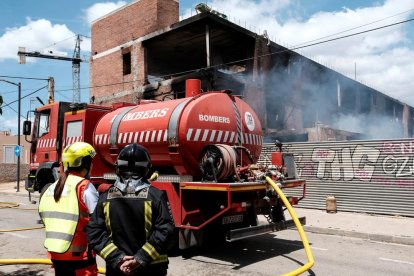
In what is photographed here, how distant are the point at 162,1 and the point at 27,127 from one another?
18.6m

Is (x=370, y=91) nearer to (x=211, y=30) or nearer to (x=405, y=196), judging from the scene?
(x=211, y=30)

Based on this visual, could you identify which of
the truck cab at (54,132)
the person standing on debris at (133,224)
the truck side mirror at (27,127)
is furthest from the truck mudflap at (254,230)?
the truck side mirror at (27,127)

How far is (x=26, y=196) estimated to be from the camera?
70.3 feet

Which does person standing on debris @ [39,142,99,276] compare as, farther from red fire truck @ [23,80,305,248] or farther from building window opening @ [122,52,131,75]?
building window opening @ [122,52,131,75]

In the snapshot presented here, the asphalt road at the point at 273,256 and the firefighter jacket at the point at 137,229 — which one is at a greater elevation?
the firefighter jacket at the point at 137,229

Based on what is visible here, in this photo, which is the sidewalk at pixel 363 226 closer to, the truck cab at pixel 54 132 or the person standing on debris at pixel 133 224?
the truck cab at pixel 54 132

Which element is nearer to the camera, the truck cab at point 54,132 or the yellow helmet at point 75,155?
the yellow helmet at point 75,155

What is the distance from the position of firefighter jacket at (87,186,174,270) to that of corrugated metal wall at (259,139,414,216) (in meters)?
9.33

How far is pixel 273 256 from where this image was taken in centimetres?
718

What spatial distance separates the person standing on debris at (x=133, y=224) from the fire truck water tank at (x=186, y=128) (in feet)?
13.4

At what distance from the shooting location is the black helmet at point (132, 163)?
2945mm

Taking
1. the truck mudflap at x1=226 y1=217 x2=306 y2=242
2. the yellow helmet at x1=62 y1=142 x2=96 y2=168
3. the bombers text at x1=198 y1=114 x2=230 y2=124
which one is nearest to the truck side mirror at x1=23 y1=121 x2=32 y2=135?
the bombers text at x1=198 y1=114 x2=230 y2=124

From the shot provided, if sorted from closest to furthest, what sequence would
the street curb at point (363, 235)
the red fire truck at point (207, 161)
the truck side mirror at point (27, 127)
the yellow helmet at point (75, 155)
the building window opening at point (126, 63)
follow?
the yellow helmet at point (75, 155) → the red fire truck at point (207, 161) → the street curb at point (363, 235) → the truck side mirror at point (27, 127) → the building window opening at point (126, 63)

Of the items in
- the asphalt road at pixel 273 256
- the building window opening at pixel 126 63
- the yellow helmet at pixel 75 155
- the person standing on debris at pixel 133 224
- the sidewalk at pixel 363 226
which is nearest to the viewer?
the person standing on debris at pixel 133 224
